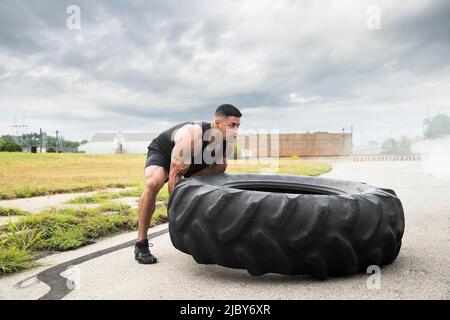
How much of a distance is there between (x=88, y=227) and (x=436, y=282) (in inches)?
123

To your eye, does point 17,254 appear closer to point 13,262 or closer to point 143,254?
point 13,262

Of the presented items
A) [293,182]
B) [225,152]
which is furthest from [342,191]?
[225,152]

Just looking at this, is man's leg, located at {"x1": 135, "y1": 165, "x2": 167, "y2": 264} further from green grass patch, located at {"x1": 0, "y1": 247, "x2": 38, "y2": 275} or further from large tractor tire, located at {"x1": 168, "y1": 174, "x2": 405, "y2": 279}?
green grass patch, located at {"x1": 0, "y1": 247, "x2": 38, "y2": 275}

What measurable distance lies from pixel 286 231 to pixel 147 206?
1.26 meters

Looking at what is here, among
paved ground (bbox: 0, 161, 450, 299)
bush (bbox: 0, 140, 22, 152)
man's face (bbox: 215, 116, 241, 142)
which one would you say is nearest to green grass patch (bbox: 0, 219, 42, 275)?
paved ground (bbox: 0, 161, 450, 299)

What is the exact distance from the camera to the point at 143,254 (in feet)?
9.87

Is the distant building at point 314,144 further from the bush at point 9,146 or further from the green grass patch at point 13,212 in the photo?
the green grass patch at point 13,212

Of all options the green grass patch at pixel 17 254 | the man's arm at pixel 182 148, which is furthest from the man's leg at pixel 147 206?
the green grass patch at pixel 17 254

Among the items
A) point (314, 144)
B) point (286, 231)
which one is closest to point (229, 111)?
point (286, 231)

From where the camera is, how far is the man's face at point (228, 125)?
10.5 ft

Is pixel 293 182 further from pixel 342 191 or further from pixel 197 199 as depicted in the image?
pixel 197 199

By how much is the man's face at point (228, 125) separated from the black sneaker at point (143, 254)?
3.55 ft
